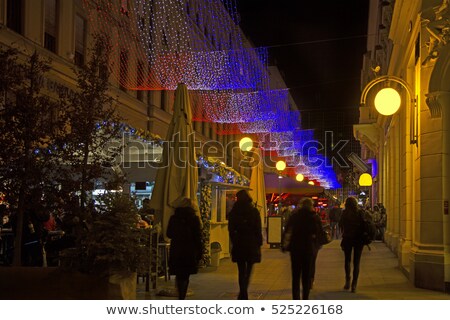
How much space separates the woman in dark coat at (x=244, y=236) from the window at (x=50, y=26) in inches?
614

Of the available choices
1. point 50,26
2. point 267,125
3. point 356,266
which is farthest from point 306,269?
point 267,125

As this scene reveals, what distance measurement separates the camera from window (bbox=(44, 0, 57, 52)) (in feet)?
72.5

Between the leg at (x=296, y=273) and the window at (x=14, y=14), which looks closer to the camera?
the leg at (x=296, y=273)

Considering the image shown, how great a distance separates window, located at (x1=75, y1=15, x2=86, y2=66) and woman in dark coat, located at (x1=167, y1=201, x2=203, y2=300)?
679 inches

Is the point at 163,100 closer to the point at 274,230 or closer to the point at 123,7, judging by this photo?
the point at 123,7

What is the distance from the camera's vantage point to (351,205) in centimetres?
1102

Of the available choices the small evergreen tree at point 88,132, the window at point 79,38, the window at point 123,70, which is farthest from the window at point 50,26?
the small evergreen tree at point 88,132

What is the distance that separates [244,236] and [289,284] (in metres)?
3.23

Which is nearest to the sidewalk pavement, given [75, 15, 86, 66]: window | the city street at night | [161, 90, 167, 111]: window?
the city street at night

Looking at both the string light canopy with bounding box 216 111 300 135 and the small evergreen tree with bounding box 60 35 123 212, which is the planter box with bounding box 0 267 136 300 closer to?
the small evergreen tree with bounding box 60 35 123 212

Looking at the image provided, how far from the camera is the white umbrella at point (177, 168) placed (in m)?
10.9

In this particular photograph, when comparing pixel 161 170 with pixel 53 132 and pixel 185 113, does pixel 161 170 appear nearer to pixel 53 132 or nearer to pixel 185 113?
pixel 185 113

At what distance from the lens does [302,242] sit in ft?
28.6

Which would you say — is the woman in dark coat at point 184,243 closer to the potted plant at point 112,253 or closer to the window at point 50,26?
the potted plant at point 112,253
